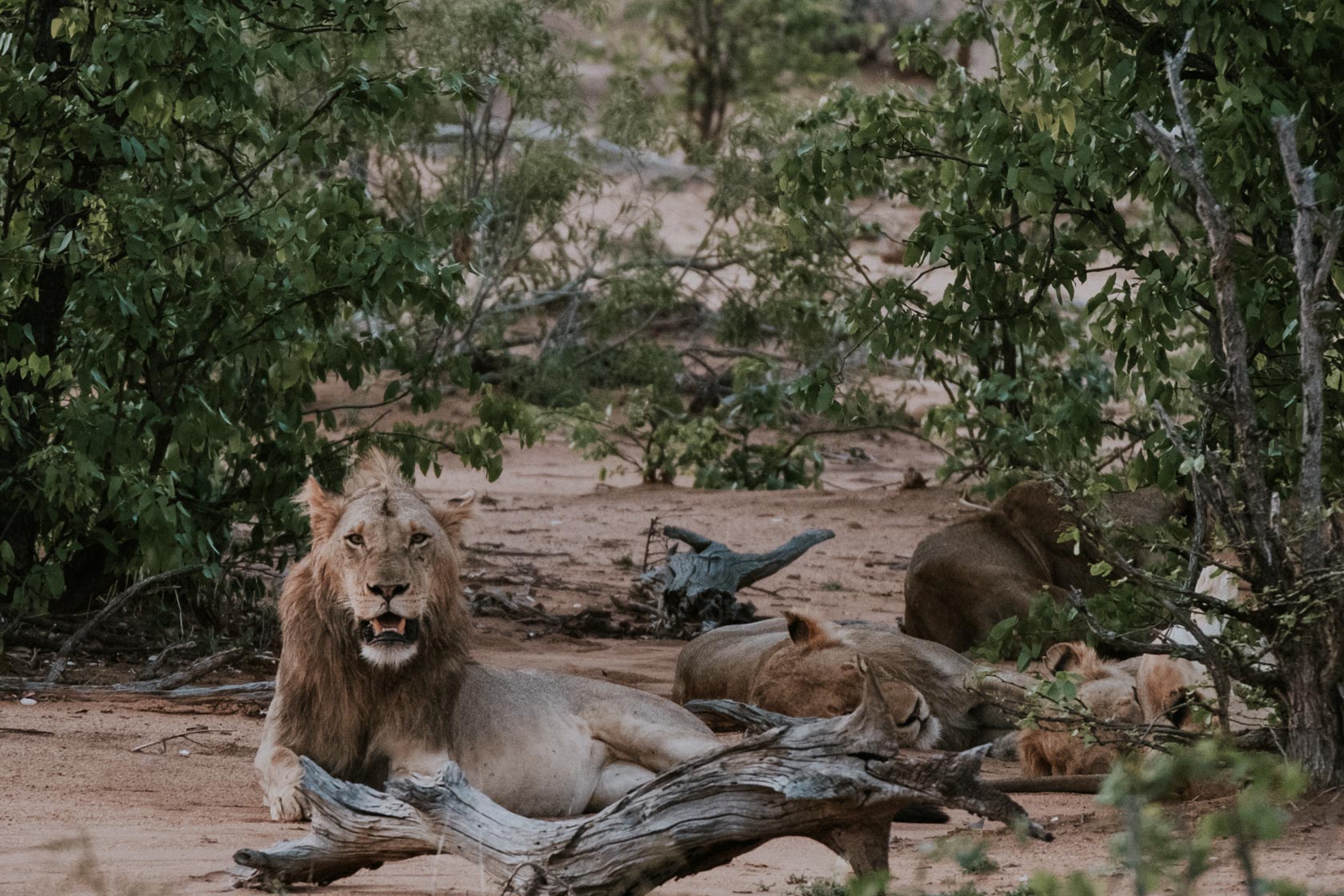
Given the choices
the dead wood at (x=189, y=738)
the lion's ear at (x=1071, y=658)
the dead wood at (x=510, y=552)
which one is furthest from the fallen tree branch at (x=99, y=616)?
the dead wood at (x=510, y=552)

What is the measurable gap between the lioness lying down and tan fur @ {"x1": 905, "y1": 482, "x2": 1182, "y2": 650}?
1.55m

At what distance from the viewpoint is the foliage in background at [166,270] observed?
6598mm

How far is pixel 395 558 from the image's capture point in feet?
16.3

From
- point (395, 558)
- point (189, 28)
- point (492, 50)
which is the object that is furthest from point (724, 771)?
point (492, 50)

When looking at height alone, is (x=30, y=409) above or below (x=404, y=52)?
below

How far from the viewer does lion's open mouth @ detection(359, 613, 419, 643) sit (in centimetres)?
497

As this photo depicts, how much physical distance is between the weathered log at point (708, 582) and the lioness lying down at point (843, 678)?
5.80 ft

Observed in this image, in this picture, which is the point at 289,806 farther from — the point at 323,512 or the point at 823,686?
the point at 823,686

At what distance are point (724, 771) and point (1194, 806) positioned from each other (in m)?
1.73

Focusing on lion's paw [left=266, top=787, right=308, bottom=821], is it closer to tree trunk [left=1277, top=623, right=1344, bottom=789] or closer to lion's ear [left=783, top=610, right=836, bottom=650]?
lion's ear [left=783, top=610, right=836, bottom=650]

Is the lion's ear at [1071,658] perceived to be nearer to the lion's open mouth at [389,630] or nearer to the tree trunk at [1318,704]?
the tree trunk at [1318,704]

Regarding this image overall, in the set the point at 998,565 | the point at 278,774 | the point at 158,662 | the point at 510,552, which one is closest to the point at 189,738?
the point at 158,662

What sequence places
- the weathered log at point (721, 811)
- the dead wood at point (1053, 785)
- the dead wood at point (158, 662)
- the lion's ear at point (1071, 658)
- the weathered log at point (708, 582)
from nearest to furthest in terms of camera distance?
the weathered log at point (721, 811)
the dead wood at point (1053, 785)
the lion's ear at point (1071, 658)
the dead wood at point (158, 662)
the weathered log at point (708, 582)

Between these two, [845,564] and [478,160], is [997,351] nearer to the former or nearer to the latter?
[845,564]
